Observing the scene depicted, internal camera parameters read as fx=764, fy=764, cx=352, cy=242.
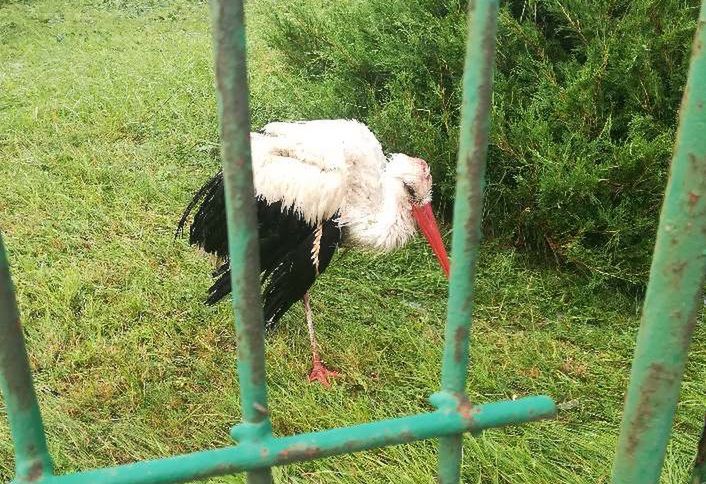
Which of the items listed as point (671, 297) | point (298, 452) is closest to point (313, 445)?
point (298, 452)

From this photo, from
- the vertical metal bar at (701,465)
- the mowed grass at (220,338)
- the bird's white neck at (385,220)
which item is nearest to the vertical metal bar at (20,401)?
the vertical metal bar at (701,465)

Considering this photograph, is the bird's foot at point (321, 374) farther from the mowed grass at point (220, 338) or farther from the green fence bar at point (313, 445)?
the green fence bar at point (313, 445)

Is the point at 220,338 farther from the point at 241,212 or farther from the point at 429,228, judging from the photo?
the point at 241,212

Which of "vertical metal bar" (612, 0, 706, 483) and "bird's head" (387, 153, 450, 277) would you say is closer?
"vertical metal bar" (612, 0, 706, 483)

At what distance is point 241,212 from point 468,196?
245 mm

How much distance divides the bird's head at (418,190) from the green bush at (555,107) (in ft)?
1.36

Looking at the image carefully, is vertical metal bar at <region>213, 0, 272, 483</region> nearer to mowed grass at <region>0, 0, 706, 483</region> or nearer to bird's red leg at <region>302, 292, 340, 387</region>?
mowed grass at <region>0, 0, 706, 483</region>

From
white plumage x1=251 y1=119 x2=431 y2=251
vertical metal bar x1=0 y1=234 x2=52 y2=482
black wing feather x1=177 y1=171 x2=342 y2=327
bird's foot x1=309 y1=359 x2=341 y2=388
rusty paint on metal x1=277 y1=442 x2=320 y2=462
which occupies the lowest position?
bird's foot x1=309 y1=359 x2=341 y2=388

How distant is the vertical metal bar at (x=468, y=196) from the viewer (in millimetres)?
764

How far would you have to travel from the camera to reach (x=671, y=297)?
0.88 m

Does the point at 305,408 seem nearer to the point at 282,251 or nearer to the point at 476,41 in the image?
the point at 282,251

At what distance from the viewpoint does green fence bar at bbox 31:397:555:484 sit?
2.66 feet

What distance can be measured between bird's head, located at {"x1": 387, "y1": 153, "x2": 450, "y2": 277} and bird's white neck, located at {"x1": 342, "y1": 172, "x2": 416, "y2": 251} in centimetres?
2

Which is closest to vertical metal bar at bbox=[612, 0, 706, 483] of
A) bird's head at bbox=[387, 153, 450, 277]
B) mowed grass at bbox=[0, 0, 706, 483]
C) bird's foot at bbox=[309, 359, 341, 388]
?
mowed grass at bbox=[0, 0, 706, 483]
